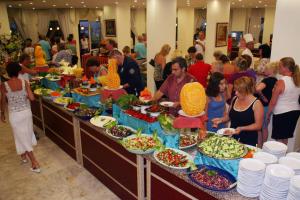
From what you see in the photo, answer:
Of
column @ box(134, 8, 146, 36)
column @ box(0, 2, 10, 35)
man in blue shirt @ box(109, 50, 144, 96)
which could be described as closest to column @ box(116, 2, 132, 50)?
column @ box(0, 2, 10, 35)

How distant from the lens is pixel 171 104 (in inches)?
129

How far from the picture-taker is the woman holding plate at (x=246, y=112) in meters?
2.69

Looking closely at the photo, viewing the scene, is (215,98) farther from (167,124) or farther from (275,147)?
(275,147)

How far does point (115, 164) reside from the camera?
3143 mm

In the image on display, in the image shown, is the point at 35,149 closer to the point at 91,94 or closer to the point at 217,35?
the point at 91,94

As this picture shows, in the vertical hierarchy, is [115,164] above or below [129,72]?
below

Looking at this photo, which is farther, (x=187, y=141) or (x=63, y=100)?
(x=63, y=100)

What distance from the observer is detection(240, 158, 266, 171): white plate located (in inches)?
71.8

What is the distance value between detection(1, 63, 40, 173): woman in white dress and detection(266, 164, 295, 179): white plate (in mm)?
3111

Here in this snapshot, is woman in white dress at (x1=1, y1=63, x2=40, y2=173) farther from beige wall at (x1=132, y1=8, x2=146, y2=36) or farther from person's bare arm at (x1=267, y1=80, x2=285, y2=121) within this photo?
beige wall at (x1=132, y1=8, x2=146, y2=36)

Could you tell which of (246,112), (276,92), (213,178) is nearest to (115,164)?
(213,178)

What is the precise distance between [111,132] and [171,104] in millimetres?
784

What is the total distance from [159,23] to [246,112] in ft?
14.8

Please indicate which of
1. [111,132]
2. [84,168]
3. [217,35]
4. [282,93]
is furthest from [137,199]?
[217,35]
